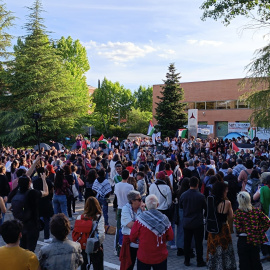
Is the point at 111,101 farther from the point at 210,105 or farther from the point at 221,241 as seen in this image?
the point at 221,241

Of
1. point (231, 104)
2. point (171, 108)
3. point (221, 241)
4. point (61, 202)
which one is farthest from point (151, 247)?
point (231, 104)

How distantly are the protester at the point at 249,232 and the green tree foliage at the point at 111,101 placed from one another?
216 ft

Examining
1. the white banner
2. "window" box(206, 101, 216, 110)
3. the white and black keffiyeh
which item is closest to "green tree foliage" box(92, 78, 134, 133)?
"window" box(206, 101, 216, 110)

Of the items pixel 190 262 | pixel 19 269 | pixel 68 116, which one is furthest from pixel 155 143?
pixel 19 269

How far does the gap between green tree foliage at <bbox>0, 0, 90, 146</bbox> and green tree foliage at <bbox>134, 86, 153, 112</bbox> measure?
47.9m

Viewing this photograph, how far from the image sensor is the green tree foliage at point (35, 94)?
36250 mm

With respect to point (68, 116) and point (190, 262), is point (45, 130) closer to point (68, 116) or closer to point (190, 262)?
point (68, 116)

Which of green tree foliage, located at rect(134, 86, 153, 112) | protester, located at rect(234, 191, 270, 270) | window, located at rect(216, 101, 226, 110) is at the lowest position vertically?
protester, located at rect(234, 191, 270, 270)

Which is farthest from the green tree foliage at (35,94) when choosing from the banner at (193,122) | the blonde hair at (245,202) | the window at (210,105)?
the blonde hair at (245,202)

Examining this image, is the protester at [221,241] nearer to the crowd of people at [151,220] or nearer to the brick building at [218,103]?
the crowd of people at [151,220]

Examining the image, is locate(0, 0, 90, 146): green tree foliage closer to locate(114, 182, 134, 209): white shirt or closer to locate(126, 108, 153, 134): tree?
locate(126, 108, 153, 134): tree

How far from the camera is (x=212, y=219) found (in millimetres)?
6402

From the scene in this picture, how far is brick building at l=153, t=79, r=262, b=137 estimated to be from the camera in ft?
149

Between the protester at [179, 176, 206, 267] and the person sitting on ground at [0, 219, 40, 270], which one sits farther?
the protester at [179, 176, 206, 267]
